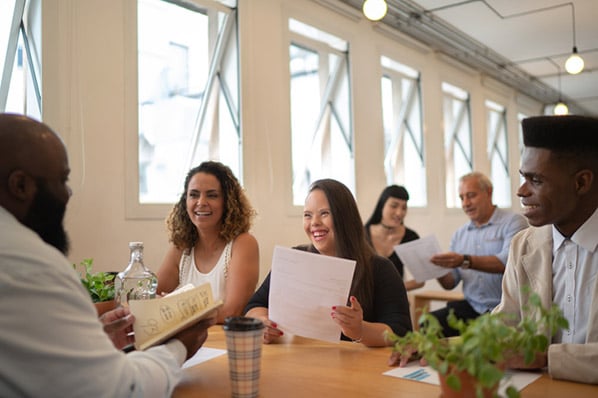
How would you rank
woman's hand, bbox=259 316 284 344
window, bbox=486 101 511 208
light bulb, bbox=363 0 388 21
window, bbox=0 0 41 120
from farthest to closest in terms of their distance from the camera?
1. window, bbox=486 101 511 208
2. light bulb, bbox=363 0 388 21
3. window, bbox=0 0 41 120
4. woman's hand, bbox=259 316 284 344

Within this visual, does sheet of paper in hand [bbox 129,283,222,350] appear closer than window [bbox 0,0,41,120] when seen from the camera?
Yes

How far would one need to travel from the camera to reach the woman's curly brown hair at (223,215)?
280 cm

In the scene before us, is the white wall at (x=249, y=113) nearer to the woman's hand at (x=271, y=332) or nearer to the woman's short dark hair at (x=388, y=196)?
the woman's short dark hair at (x=388, y=196)

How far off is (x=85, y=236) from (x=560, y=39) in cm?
609

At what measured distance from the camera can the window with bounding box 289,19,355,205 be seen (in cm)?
472

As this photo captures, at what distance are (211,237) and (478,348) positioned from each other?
7.04ft

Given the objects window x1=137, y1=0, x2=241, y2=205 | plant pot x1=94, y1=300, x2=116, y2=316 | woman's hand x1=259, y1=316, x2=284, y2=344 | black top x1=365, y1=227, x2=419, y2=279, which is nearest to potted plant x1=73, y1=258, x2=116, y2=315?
plant pot x1=94, y1=300, x2=116, y2=316

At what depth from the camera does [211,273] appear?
2.63 m

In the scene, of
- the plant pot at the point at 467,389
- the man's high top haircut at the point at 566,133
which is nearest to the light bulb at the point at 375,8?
the man's high top haircut at the point at 566,133

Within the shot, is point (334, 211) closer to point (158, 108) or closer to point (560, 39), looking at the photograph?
point (158, 108)

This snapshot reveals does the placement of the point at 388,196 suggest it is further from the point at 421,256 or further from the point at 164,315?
the point at 164,315

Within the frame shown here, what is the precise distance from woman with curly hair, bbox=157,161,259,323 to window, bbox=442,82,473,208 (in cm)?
466

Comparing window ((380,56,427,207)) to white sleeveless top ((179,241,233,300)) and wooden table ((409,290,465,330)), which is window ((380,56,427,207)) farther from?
white sleeveless top ((179,241,233,300))

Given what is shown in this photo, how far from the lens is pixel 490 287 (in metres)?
3.60
